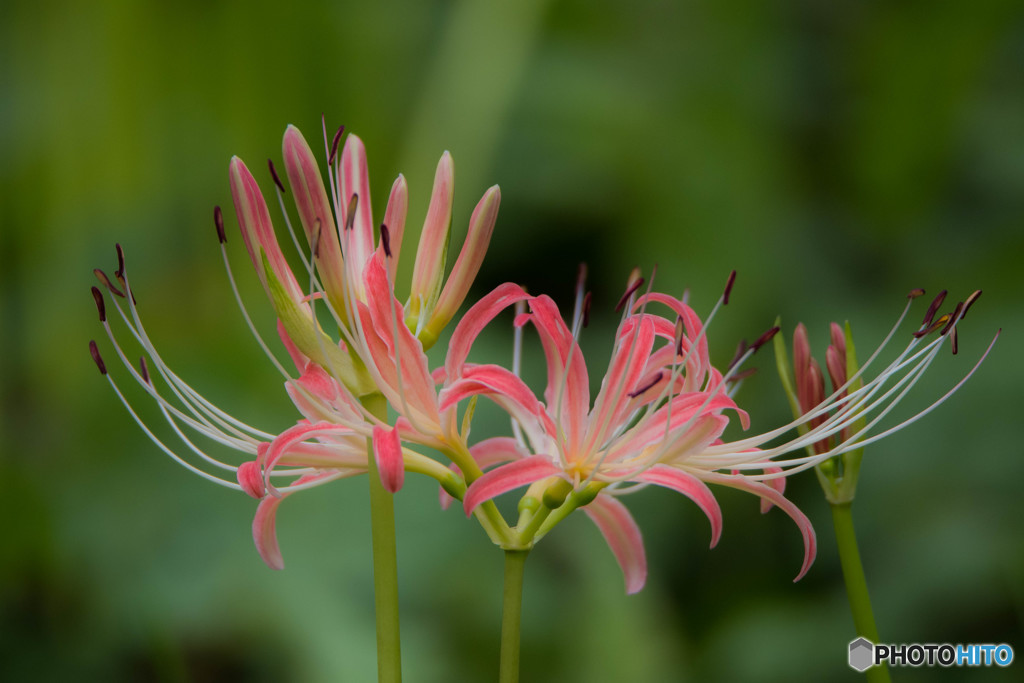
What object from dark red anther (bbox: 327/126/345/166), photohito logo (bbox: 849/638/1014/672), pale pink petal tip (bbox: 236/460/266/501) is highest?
dark red anther (bbox: 327/126/345/166)

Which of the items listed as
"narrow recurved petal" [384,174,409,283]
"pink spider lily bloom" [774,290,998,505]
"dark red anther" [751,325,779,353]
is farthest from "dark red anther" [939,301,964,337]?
"narrow recurved petal" [384,174,409,283]

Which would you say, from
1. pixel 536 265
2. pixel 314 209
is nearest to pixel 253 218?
pixel 314 209

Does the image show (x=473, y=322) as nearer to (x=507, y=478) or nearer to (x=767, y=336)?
(x=507, y=478)

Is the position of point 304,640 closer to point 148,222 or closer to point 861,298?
point 148,222

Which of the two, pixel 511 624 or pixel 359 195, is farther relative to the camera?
pixel 359 195

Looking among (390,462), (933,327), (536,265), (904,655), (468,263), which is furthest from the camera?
(536,265)

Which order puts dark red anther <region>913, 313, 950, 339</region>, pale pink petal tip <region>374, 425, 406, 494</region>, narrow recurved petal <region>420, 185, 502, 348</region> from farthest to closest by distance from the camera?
dark red anther <region>913, 313, 950, 339</region> < narrow recurved petal <region>420, 185, 502, 348</region> < pale pink petal tip <region>374, 425, 406, 494</region>

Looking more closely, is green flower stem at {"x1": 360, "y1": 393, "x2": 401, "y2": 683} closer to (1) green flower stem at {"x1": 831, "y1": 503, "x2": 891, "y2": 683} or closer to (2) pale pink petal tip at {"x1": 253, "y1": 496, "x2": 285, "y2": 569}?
(2) pale pink petal tip at {"x1": 253, "y1": 496, "x2": 285, "y2": 569}
